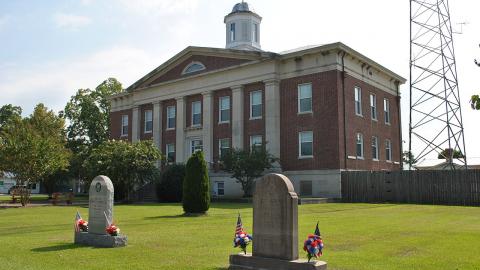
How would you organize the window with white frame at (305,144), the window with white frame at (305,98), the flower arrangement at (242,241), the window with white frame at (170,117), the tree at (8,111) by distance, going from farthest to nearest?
1. the tree at (8,111)
2. the window with white frame at (170,117)
3. the window with white frame at (305,98)
4. the window with white frame at (305,144)
5. the flower arrangement at (242,241)

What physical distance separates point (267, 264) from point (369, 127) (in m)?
30.3

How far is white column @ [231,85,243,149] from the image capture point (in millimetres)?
37250

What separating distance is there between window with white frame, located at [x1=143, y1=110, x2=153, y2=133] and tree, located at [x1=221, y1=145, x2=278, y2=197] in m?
13.7

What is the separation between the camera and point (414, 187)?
31.0 meters

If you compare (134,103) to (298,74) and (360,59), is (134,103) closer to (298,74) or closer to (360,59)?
(298,74)

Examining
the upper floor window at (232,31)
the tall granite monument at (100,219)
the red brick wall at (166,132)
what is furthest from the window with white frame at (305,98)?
the tall granite monument at (100,219)

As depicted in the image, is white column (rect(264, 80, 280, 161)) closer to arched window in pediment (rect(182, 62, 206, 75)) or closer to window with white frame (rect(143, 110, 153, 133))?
arched window in pediment (rect(182, 62, 206, 75))

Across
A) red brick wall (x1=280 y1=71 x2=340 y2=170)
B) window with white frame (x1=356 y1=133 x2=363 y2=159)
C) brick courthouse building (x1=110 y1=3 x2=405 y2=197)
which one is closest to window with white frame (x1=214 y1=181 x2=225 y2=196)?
brick courthouse building (x1=110 y1=3 x2=405 y2=197)

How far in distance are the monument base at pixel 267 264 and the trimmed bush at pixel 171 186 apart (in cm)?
2541

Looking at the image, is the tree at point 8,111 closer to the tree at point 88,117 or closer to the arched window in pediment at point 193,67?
the tree at point 88,117

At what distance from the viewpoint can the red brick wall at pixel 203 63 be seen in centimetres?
3843

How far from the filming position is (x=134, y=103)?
4675 centimetres

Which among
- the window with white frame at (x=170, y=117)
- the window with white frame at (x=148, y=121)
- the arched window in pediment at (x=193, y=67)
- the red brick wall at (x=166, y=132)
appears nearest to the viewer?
the arched window in pediment at (x=193, y=67)

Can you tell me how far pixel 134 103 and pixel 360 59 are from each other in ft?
71.6
